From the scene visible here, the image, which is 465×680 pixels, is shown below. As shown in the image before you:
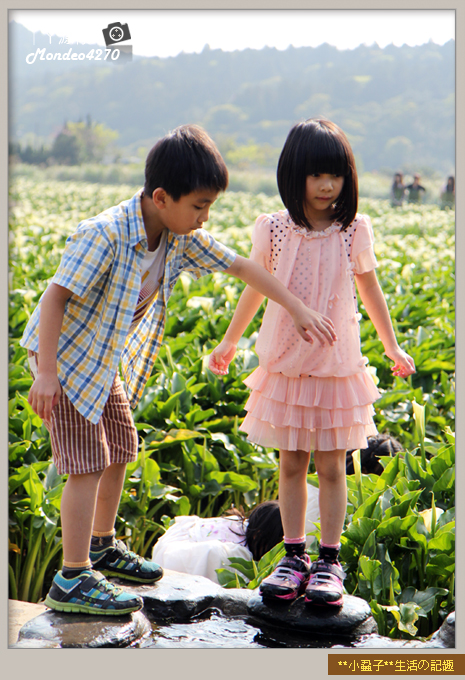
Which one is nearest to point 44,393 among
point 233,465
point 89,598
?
point 89,598

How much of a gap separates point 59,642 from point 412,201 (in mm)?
18289

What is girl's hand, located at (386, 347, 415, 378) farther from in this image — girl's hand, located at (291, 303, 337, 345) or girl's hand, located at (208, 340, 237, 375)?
girl's hand, located at (208, 340, 237, 375)

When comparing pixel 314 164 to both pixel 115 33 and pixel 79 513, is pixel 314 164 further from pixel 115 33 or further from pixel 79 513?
pixel 79 513

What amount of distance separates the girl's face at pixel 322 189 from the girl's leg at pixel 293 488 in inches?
30.4

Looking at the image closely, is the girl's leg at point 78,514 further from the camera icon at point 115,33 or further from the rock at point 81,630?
the camera icon at point 115,33

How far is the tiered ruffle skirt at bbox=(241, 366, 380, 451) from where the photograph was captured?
2010mm

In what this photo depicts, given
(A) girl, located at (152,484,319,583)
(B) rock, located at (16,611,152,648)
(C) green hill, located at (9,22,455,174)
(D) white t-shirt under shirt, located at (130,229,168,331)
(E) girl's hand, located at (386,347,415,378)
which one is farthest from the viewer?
(C) green hill, located at (9,22,455,174)

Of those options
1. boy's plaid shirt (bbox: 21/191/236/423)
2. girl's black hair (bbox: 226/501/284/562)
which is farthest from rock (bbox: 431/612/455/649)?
boy's plaid shirt (bbox: 21/191/236/423)

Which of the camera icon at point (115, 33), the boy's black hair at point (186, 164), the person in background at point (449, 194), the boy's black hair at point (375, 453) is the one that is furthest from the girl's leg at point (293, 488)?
the person in background at point (449, 194)

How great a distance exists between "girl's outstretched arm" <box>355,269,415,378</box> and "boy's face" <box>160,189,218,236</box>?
0.58m

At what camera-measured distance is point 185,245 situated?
2.02 meters

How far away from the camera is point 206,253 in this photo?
2.04 meters

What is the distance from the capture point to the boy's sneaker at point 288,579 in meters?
1.98
